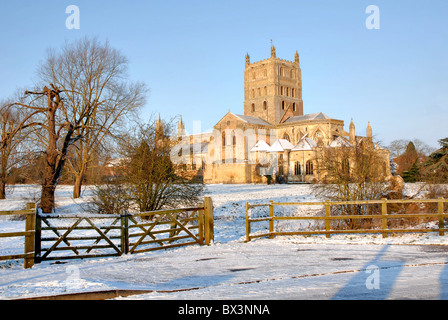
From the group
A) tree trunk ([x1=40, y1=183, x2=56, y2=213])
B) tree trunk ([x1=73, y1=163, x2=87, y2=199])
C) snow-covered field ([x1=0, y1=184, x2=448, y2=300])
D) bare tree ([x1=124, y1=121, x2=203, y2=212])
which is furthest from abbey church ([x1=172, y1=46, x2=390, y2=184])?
snow-covered field ([x1=0, y1=184, x2=448, y2=300])

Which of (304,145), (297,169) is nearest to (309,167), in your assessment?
(297,169)

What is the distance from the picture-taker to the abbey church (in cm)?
6875

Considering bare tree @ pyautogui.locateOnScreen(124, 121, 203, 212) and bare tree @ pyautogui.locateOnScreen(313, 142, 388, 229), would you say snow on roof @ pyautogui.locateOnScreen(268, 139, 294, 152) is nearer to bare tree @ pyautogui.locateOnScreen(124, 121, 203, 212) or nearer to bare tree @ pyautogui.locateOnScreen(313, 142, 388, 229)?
bare tree @ pyautogui.locateOnScreen(313, 142, 388, 229)

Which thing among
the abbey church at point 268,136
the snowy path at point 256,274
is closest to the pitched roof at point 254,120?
the abbey church at point 268,136

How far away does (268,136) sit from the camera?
8531 cm

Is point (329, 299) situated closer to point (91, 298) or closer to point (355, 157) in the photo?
point (91, 298)

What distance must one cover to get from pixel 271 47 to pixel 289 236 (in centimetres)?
8920

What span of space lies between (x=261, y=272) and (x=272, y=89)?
3489 inches

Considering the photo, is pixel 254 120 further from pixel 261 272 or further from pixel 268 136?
pixel 261 272

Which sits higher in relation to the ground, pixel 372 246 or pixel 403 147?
pixel 403 147

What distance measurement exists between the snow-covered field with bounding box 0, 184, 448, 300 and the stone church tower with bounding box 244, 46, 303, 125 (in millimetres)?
80864
